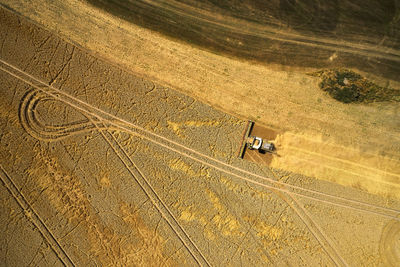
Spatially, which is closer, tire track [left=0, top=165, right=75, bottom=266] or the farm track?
tire track [left=0, top=165, right=75, bottom=266]

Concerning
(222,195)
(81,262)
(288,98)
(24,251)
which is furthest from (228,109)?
(24,251)

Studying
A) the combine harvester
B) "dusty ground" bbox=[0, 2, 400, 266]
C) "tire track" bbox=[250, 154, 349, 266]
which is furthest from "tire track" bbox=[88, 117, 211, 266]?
"tire track" bbox=[250, 154, 349, 266]

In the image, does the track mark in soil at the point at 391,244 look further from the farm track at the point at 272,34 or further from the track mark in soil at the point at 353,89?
the farm track at the point at 272,34

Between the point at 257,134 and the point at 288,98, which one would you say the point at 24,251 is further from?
the point at 288,98

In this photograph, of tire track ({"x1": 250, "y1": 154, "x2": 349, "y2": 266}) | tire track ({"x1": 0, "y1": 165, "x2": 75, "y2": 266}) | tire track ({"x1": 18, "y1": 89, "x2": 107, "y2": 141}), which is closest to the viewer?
tire track ({"x1": 0, "y1": 165, "x2": 75, "y2": 266})

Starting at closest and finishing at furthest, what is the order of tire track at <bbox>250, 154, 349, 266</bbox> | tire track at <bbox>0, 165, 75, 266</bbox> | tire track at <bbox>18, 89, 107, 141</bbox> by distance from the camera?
1. tire track at <bbox>0, 165, 75, 266</bbox>
2. tire track at <bbox>250, 154, 349, 266</bbox>
3. tire track at <bbox>18, 89, 107, 141</bbox>

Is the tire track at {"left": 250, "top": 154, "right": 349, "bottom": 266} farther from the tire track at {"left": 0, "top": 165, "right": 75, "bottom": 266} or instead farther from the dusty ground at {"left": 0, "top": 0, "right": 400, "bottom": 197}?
the tire track at {"left": 0, "top": 165, "right": 75, "bottom": 266}
